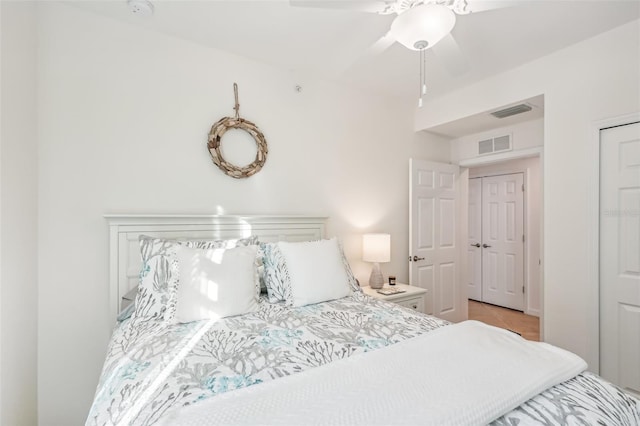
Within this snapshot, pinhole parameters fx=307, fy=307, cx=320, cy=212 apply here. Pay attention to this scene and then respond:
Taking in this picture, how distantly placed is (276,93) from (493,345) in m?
2.37

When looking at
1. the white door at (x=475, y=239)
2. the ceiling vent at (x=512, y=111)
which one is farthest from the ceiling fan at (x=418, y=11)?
the white door at (x=475, y=239)

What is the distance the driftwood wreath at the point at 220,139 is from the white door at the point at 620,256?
8.35 feet

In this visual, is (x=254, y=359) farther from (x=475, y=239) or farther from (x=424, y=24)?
(x=475, y=239)

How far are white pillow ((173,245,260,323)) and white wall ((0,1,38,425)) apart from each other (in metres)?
0.70

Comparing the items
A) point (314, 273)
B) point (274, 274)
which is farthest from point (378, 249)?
point (274, 274)

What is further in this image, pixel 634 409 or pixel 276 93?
pixel 276 93

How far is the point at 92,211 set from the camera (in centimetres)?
196

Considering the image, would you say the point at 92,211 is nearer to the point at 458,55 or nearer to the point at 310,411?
the point at 310,411

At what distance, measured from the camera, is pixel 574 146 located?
2.34 meters

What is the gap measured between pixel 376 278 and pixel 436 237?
1.08m

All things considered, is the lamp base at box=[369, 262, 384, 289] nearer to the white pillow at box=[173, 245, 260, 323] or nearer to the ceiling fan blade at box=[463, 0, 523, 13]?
the white pillow at box=[173, 245, 260, 323]

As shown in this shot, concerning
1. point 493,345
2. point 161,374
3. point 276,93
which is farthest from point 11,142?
point 493,345

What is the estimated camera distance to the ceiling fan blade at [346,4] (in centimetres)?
136

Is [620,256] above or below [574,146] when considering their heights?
below
